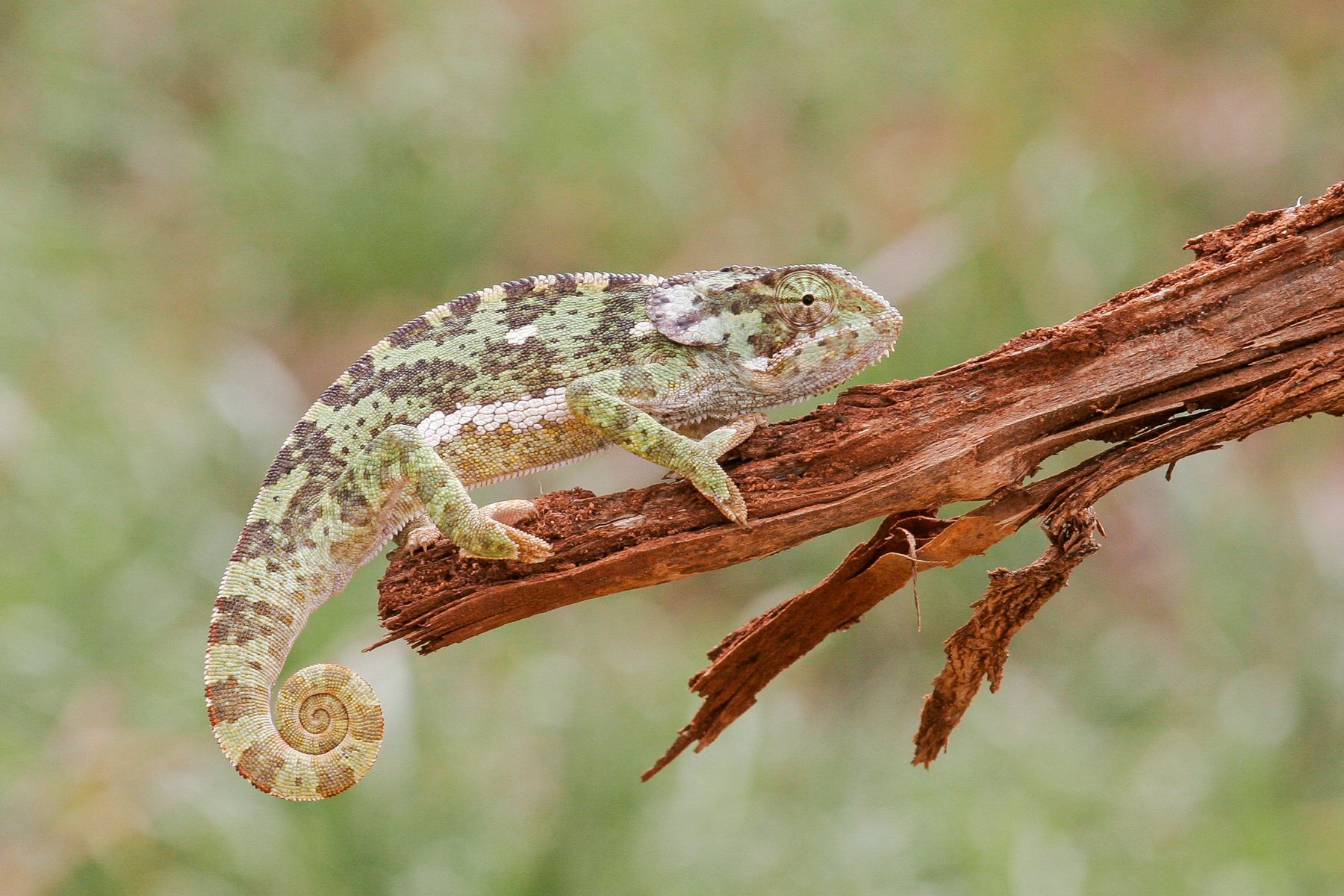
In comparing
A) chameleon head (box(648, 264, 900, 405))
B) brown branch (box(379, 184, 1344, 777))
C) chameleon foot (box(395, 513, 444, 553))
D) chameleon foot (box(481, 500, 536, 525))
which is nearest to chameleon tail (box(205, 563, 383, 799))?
brown branch (box(379, 184, 1344, 777))

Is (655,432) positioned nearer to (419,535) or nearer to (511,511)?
(511,511)

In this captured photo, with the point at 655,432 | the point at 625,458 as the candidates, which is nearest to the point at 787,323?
the point at 655,432

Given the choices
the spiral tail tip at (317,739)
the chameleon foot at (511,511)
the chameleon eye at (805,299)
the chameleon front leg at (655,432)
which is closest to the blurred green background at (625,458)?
the spiral tail tip at (317,739)

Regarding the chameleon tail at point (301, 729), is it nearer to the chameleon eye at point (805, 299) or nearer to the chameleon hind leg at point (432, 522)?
the chameleon hind leg at point (432, 522)

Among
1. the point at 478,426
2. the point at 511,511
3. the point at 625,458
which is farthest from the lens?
the point at 625,458

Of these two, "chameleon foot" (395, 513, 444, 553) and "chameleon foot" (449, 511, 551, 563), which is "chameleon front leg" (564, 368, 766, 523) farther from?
"chameleon foot" (395, 513, 444, 553)

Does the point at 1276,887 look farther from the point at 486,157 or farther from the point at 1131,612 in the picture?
the point at 486,157
